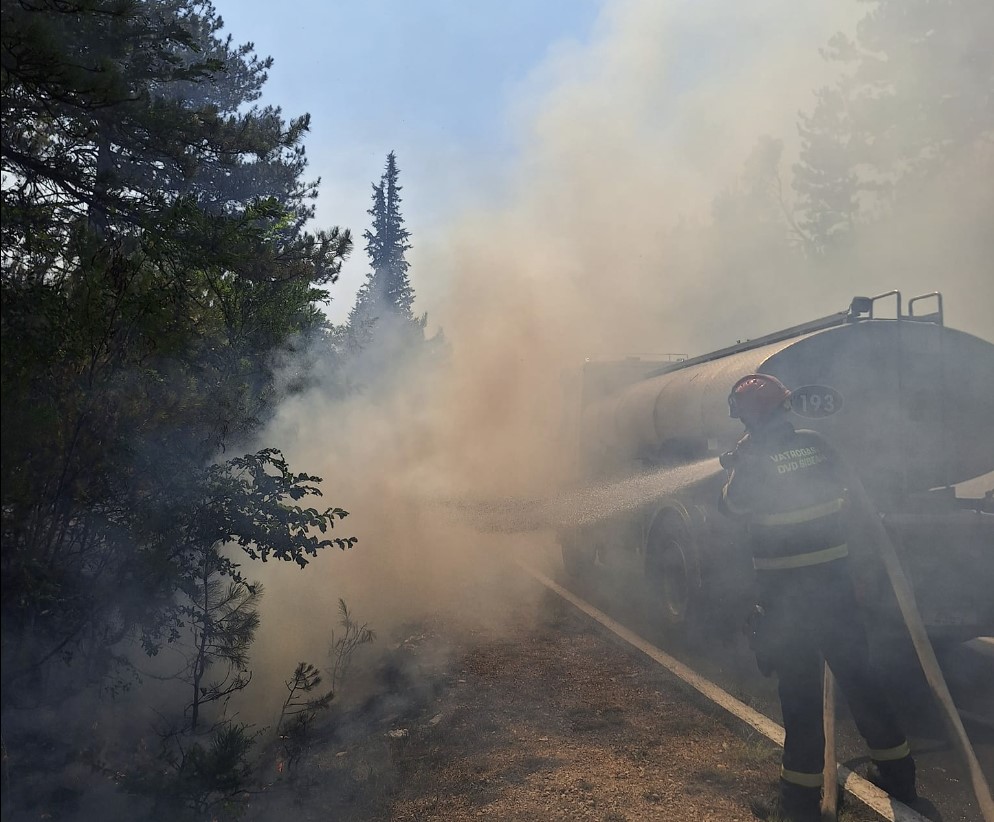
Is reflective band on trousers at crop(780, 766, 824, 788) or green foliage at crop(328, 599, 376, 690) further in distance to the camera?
green foliage at crop(328, 599, 376, 690)

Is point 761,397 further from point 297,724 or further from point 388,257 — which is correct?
point 388,257

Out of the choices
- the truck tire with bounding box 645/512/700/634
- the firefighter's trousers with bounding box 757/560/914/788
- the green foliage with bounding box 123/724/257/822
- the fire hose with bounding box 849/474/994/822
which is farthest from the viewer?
the truck tire with bounding box 645/512/700/634

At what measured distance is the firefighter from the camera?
354 cm

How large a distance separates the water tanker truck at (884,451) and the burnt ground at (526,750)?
3.81 ft

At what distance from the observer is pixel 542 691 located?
5160 mm

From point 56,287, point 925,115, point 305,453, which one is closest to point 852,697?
point 56,287

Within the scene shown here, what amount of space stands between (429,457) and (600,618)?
21.0ft

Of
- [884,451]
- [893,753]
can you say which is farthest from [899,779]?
[884,451]

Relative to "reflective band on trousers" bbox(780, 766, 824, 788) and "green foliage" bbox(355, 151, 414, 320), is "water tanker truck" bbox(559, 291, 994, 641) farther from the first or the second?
"green foliage" bbox(355, 151, 414, 320)

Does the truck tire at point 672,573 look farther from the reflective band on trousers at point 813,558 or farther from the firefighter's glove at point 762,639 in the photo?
the reflective band on trousers at point 813,558

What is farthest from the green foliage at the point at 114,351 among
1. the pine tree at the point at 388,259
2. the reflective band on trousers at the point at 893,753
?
the pine tree at the point at 388,259

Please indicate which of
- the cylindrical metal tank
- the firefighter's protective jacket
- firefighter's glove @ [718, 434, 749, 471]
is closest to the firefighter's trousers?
the firefighter's protective jacket

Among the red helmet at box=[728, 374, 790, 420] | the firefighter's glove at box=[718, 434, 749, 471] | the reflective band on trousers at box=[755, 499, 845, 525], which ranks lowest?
the reflective band on trousers at box=[755, 499, 845, 525]

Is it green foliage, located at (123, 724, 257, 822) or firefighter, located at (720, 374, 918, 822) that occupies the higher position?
firefighter, located at (720, 374, 918, 822)
